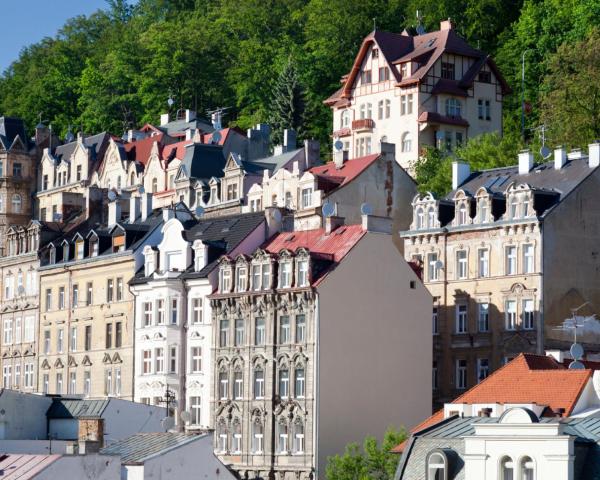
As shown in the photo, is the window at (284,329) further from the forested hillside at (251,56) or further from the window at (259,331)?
Result: the forested hillside at (251,56)

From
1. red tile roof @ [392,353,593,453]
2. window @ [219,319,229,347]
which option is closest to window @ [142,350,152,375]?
window @ [219,319,229,347]

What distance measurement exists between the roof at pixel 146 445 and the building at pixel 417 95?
181 ft

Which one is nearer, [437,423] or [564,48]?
[437,423]

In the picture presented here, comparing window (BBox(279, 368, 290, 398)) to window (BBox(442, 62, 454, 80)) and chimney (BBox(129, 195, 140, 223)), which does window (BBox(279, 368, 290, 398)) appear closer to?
chimney (BBox(129, 195, 140, 223))

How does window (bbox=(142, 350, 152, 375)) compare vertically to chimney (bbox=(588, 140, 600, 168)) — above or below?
below

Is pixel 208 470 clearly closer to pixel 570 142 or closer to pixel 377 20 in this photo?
pixel 570 142

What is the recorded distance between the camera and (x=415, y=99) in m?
123

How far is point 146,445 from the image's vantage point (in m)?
66.8

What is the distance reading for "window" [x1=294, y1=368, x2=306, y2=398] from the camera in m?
86.1

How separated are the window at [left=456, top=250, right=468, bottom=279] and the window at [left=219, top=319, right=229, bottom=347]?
11.2 meters

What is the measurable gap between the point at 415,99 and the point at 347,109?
7.29 meters

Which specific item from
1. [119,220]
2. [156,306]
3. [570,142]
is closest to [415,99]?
[570,142]

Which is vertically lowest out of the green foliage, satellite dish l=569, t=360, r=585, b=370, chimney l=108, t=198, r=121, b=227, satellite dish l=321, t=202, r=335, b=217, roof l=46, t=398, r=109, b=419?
the green foliage

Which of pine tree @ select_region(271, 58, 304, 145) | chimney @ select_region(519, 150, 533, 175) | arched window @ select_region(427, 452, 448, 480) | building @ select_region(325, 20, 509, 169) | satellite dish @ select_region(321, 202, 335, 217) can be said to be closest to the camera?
arched window @ select_region(427, 452, 448, 480)
